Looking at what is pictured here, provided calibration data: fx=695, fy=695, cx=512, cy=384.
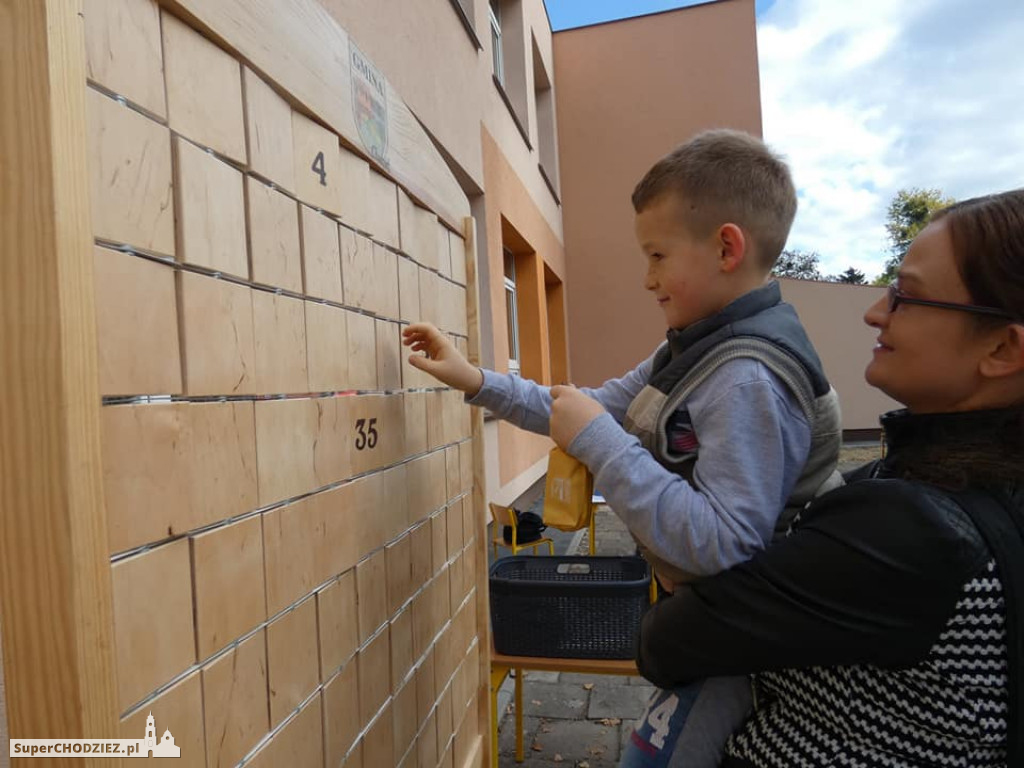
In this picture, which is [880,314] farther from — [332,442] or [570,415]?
[332,442]

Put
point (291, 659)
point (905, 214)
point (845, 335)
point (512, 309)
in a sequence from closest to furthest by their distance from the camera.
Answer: point (291, 659) < point (512, 309) < point (845, 335) < point (905, 214)

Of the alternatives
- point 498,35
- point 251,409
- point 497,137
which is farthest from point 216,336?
point 498,35

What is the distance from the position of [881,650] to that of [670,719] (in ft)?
1.44

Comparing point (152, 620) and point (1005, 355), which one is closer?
point (152, 620)

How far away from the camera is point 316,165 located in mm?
1220

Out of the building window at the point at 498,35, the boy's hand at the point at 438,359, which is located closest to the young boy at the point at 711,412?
the boy's hand at the point at 438,359

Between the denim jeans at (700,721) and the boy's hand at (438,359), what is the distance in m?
0.79

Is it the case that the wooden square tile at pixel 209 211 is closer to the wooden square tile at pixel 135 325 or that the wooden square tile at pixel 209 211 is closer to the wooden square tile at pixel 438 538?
the wooden square tile at pixel 135 325

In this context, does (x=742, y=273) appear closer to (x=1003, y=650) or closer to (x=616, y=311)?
(x=1003, y=650)

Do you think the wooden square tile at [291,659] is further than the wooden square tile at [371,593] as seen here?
No

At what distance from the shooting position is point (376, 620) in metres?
1.40

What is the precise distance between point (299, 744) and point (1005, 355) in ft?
3.86

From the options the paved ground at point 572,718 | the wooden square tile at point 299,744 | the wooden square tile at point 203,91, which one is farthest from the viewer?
the paved ground at point 572,718

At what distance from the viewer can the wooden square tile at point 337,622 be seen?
1.18 m
